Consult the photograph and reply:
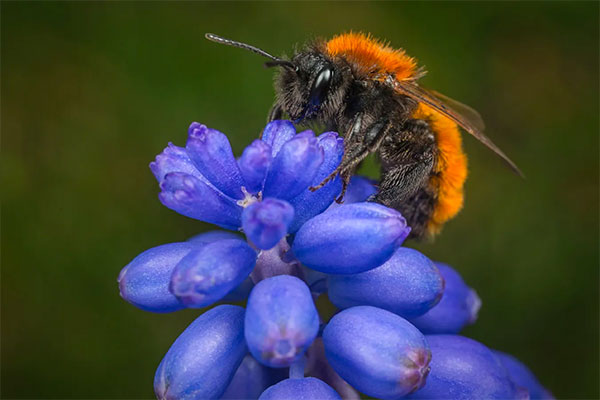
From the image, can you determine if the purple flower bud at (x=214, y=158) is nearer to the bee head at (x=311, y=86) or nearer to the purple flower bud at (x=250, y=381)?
the purple flower bud at (x=250, y=381)

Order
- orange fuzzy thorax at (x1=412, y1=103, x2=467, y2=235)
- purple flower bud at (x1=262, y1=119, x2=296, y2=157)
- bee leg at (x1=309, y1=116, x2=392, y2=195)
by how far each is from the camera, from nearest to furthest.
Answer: purple flower bud at (x1=262, y1=119, x2=296, y2=157) → bee leg at (x1=309, y1=116, x2=392, y2=195) → orange fuzzy thorax at (x1=412, y1=103, x2=467, y2=235)

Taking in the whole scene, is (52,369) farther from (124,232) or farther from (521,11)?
(521,11)

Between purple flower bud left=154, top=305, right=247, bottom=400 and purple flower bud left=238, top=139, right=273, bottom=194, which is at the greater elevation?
purple flower bud left=238, top=139, right=273, bottom=194

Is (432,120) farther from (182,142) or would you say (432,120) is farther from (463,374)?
(182,142)

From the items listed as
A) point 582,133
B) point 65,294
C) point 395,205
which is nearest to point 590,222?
point 582,133

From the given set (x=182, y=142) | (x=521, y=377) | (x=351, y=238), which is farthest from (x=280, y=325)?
(x=182, y=142)

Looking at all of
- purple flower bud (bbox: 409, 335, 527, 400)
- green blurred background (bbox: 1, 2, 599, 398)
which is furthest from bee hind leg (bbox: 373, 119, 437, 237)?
green blurred background (bbox: 1, 2, 599, 398)

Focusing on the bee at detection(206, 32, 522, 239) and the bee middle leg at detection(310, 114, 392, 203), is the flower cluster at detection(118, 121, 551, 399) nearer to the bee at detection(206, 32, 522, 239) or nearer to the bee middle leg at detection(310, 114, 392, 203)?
the bee middle leg at detection(310, 114, 392, 203)
